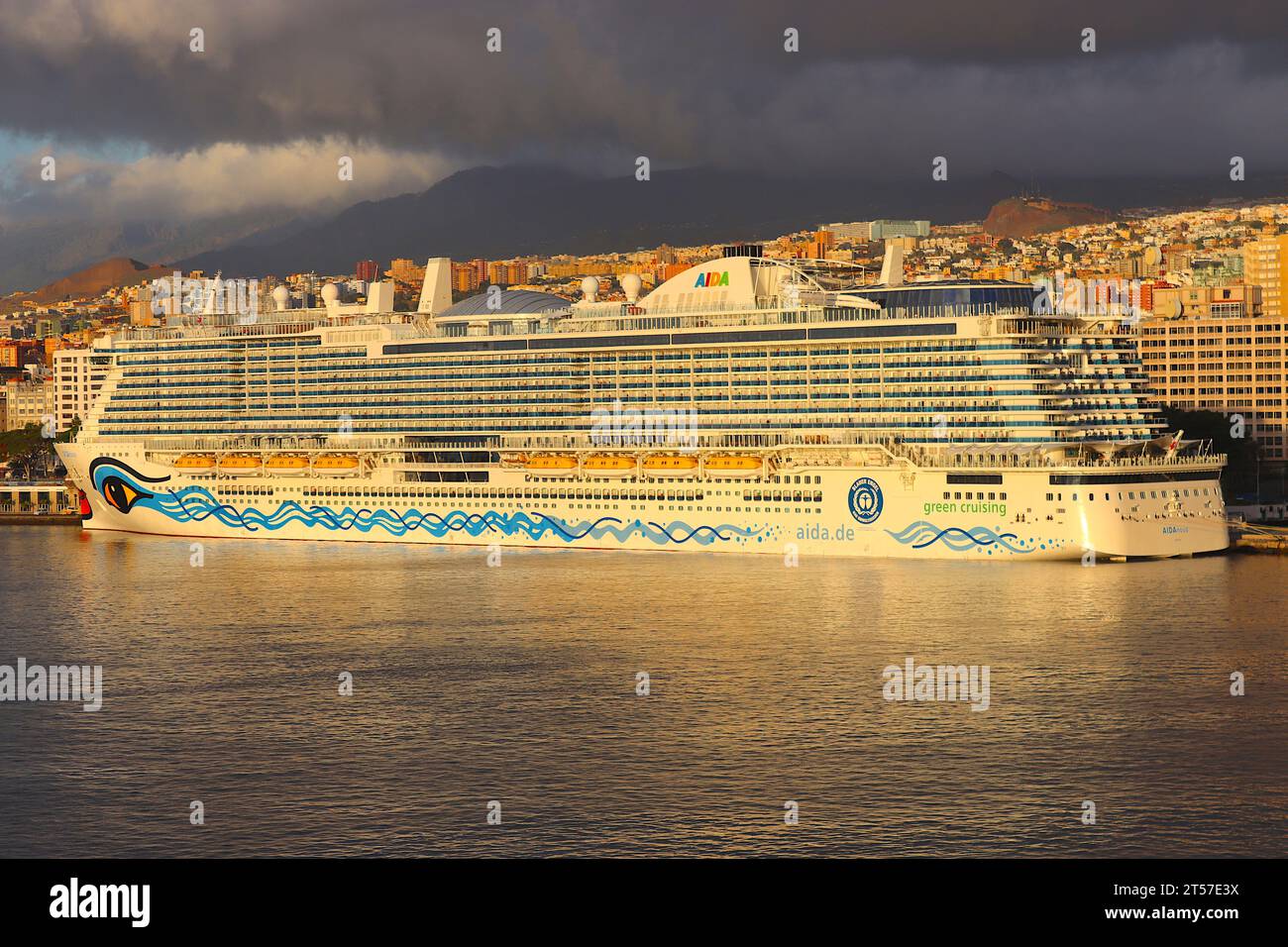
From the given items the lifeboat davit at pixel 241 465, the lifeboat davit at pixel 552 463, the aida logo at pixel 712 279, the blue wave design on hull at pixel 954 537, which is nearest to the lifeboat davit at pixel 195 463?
the lifeboat davit at pixel 241 465

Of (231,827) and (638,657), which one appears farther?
(638,657)

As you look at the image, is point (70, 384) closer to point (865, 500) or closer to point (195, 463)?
point (195, 463)

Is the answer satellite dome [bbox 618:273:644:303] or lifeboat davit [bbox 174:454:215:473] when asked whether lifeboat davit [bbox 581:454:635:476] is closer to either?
satellite dome [bbox 618:273:644:303]

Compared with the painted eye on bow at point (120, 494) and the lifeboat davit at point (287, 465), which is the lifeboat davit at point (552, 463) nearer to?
the lifeboat davit at point (287, 465)

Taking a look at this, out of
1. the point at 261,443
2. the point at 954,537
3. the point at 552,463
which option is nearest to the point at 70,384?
the point at 261,443
